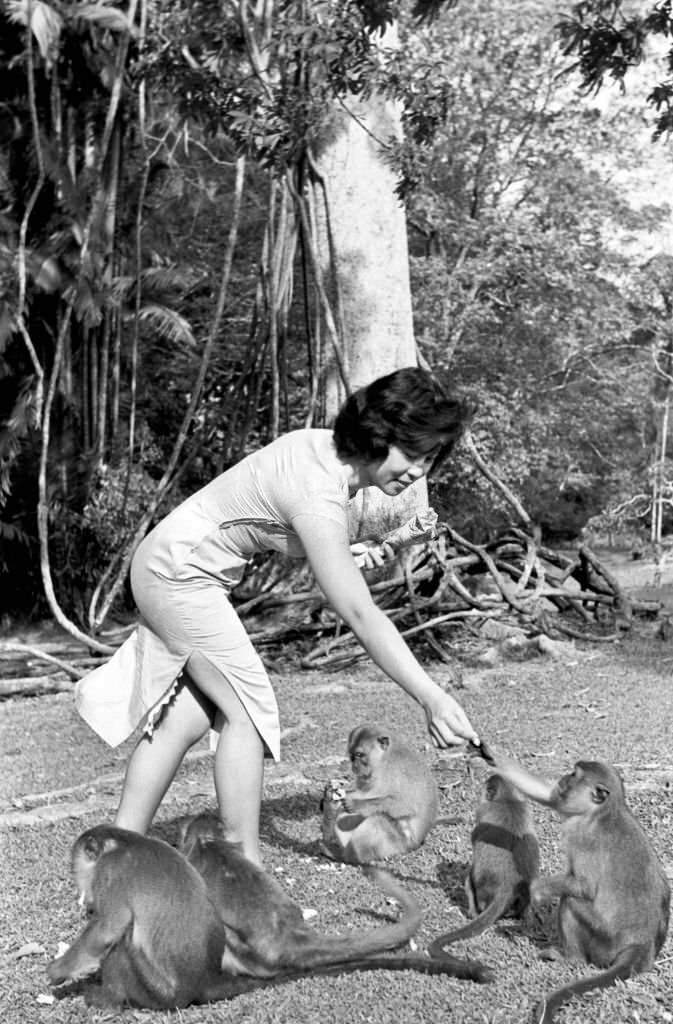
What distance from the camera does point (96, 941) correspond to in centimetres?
317

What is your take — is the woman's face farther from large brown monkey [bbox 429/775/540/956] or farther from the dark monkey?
the dark monkey

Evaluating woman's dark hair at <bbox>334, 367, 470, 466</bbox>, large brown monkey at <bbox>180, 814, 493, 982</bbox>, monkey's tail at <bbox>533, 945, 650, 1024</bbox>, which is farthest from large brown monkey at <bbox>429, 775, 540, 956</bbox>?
woman's dark hair at <bbox>334, 367, 470, 466</bbox>

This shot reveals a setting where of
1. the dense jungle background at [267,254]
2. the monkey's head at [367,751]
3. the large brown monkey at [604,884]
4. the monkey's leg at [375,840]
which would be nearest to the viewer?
the large brown monkey at [604,884]

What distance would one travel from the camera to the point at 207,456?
621 inches

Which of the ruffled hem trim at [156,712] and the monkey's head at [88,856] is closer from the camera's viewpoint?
the monkey's head at [88,856]

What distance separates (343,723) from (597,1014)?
4.25 metres

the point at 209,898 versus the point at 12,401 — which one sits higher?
the point at 12,401

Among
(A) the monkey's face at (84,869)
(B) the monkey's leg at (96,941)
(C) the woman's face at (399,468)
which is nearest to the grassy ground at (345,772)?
(B) the monkey's leg at (96,941)

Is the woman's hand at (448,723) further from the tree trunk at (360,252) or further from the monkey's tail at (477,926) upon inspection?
the tree trunk at (360,252)

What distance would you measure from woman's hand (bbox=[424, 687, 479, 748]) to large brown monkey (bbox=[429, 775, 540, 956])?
75cm

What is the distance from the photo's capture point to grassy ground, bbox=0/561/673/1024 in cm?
336

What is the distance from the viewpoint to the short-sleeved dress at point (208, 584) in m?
4.05

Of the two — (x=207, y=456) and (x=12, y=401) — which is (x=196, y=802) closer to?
(x=207, y=456)

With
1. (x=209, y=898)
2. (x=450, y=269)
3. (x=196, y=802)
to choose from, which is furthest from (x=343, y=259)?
(x=450, y=269)
